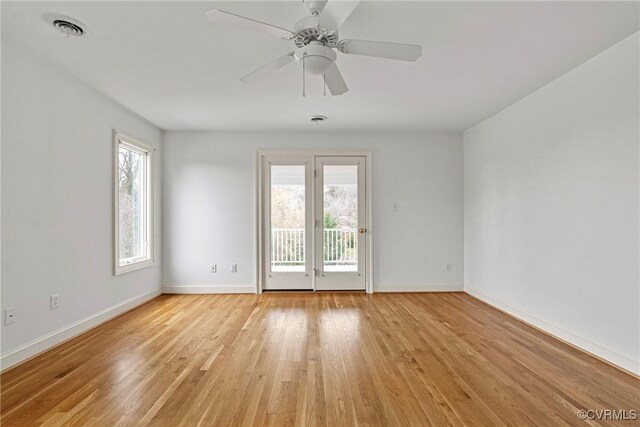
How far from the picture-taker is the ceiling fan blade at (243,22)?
1.68m

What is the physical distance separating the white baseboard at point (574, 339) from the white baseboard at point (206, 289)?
3.35 meters

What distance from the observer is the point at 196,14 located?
7.07ft

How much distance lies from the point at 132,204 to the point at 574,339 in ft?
16.4

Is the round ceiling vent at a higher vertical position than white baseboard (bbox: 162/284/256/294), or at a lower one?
higher

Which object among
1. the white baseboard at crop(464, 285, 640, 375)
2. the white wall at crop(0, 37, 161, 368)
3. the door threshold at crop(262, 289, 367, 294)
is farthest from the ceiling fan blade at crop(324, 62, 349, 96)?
the door threshold at crop(262, 289, 367, 294)

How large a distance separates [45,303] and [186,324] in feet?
4.01

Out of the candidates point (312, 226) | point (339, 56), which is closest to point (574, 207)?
point (339, 56)

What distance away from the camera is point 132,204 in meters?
4.40

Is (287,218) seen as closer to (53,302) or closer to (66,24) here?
(53,302)

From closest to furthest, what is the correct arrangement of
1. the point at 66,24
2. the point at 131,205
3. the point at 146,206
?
the point at 66,24 < the point at 131,205 < the point at 146,206

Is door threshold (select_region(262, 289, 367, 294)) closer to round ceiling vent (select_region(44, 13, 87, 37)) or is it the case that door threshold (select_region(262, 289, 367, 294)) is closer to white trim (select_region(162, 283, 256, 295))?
white trim (select_region(162, 283, 256, 295))

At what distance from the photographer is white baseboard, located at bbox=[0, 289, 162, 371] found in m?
2.51

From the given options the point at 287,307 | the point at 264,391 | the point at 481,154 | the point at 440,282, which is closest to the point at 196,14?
the point at 264,391

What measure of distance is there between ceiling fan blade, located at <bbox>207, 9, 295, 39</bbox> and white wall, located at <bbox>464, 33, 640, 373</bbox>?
2.52 m
